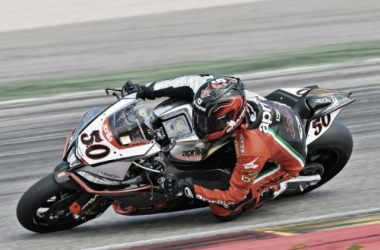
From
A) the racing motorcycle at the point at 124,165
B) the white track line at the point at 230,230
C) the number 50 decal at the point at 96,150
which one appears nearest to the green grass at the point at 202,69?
the racing motorcycle at the point at 124,165

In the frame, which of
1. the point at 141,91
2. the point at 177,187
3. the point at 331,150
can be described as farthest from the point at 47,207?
the point at 331,150

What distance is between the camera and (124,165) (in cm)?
569

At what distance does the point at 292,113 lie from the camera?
617cm

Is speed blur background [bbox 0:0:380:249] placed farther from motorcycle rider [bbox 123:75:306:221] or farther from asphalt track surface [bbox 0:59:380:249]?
motorcycle rider [bbox 123:75:306:221]

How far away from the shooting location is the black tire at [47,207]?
5.64m

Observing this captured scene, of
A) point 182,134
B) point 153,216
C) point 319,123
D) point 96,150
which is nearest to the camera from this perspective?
point 96,150

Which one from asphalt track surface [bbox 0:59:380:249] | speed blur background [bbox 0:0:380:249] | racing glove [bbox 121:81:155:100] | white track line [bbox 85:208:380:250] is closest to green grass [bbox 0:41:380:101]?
speed blur background [bbox 0:0:380:249]

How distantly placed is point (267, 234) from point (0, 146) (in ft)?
15.3

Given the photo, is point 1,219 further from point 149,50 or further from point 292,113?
point 149,50

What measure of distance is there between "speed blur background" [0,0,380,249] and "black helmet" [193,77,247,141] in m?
0.85

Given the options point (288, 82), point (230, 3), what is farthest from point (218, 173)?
point (230, 3)

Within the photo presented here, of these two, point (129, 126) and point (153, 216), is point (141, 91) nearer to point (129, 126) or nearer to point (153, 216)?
point (129, 126)

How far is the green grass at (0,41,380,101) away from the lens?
38.4 ft

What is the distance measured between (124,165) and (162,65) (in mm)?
7625
